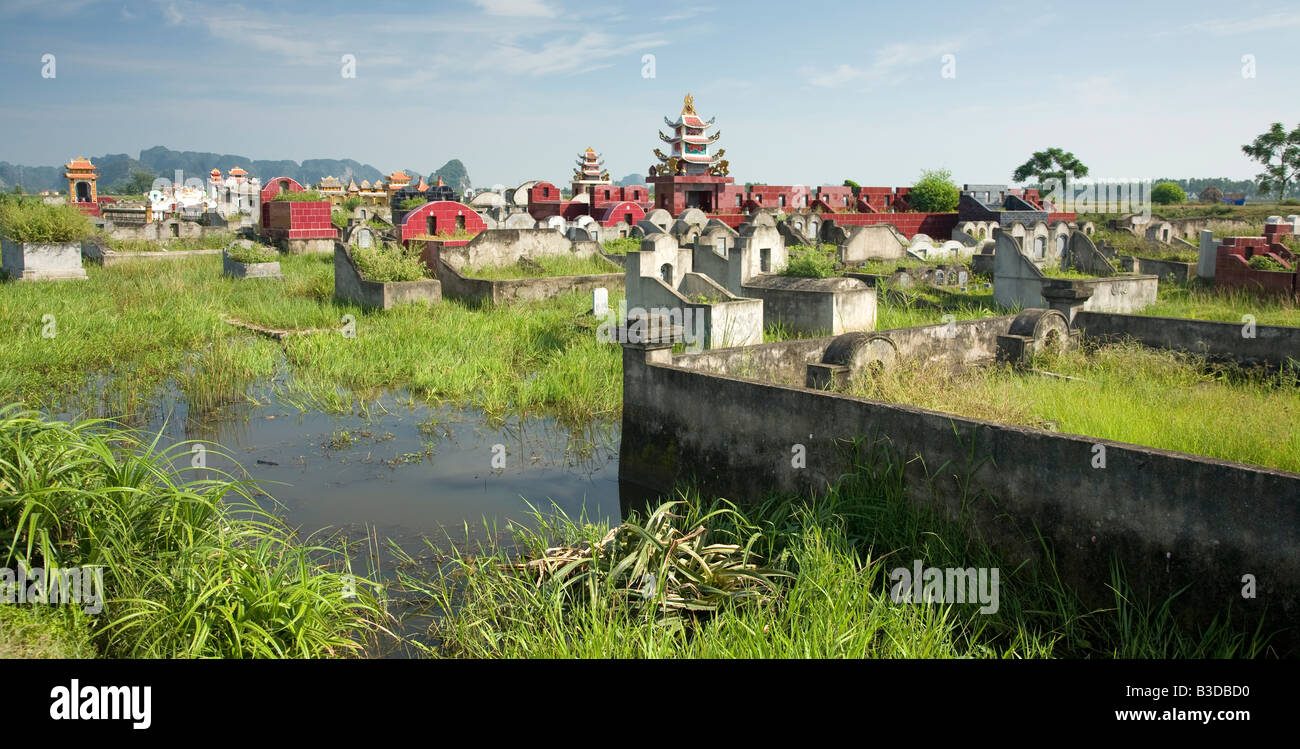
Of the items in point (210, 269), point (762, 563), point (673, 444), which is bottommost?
point (762, 563)

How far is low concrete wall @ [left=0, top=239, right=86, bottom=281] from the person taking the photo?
59.7 feet

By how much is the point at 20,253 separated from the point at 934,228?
99.1ft

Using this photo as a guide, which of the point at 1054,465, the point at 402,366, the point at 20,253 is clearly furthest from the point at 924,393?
the point at 20,253

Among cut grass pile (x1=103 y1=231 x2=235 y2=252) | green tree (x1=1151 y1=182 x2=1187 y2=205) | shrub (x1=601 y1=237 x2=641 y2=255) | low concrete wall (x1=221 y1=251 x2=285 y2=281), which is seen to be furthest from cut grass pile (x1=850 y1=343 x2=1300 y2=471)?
green tree (x1=1151 y1=182 x2=1187 y2=205)

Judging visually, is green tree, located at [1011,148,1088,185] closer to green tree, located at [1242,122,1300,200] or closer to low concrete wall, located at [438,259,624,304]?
green tree, located at [1242,122,1300,200]

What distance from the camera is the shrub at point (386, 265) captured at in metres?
17.2

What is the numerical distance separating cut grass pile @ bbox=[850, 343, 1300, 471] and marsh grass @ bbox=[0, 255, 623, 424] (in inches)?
153

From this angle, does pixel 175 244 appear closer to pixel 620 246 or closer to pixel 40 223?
pixel 40 223

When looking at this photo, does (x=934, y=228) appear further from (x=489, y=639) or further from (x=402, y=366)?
(x=489, y=639)

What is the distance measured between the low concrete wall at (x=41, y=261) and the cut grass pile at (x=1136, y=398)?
17.6 metres

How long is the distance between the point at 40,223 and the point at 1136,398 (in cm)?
2006

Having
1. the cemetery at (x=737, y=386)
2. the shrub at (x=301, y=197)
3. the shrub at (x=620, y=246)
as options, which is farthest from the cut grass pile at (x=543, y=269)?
the shrub at (x=301, y=197)

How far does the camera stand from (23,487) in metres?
4.55

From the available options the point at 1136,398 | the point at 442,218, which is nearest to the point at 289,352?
the point at 1136,398
